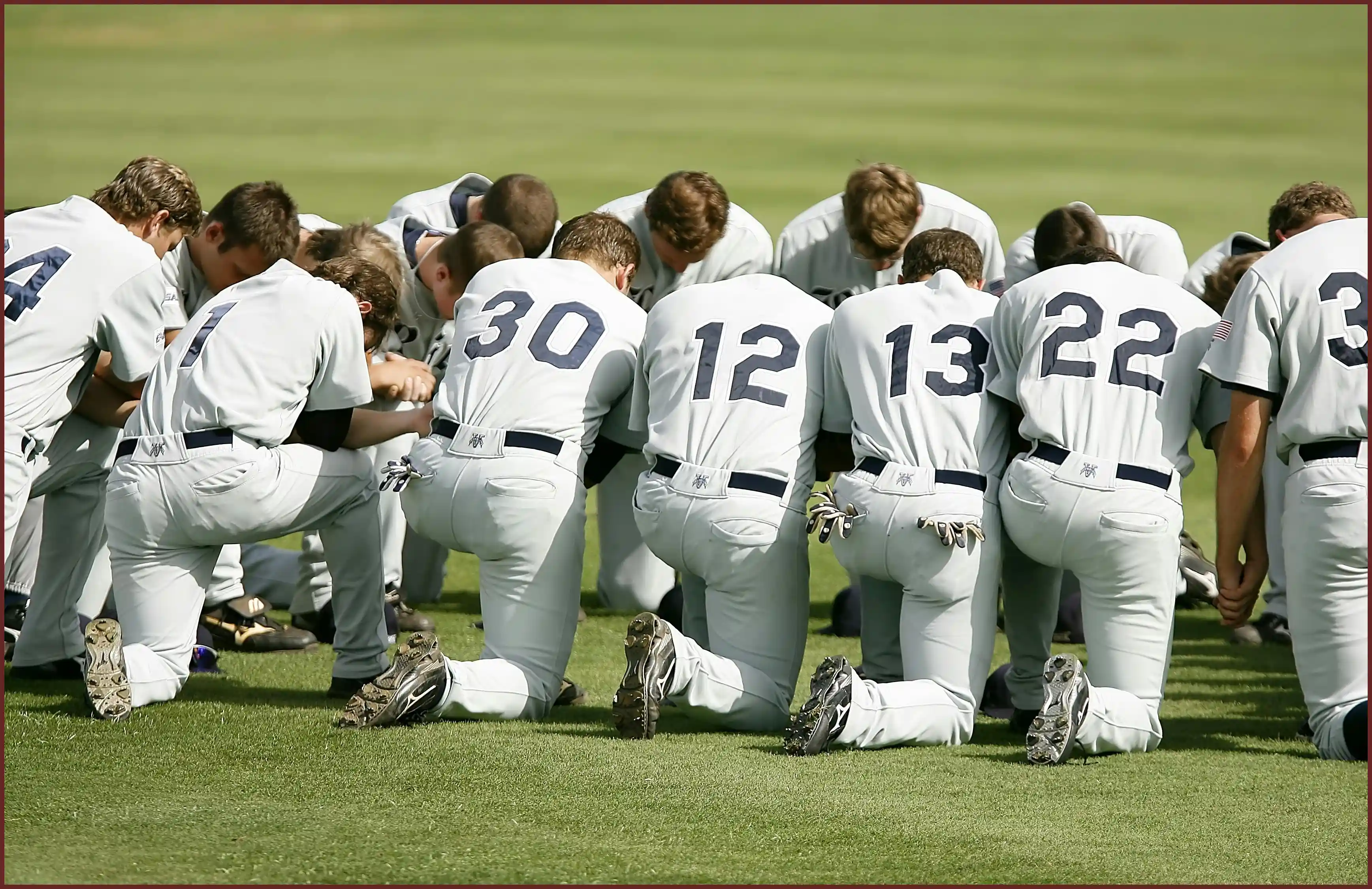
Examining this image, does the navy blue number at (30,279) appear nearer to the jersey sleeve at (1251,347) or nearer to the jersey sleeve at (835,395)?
the jersey sleeve at (835,395)

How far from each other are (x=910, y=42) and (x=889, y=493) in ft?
146

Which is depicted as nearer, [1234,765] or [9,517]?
[1234,765]

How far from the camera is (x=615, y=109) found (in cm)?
3881

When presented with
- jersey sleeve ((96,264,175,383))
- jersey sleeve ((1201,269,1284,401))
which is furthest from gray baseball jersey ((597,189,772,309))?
jersey sleeve ((1201,269,1284,401))

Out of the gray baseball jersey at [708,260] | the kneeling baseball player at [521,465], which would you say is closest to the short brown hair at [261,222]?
the kneeling baseball player at [521,465]

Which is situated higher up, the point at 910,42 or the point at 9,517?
the point at 910,42

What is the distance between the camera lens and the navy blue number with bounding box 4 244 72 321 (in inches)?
213

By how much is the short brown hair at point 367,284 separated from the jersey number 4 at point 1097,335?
2224 mm

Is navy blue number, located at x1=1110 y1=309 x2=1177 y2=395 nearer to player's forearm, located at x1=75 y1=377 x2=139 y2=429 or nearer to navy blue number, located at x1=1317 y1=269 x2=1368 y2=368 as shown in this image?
Answer: navy blue number, located at x1=1317 y1=269 x2=1368 y2=368

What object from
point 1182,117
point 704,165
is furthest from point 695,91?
point 1182,117

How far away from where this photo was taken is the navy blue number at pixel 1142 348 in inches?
194

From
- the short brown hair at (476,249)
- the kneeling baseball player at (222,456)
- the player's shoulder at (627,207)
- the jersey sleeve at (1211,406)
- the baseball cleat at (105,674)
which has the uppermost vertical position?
the player's shoulder at (627,207)

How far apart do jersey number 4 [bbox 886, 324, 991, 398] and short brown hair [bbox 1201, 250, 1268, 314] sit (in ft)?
4.49

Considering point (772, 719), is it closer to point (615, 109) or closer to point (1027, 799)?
point (1027, 799)
